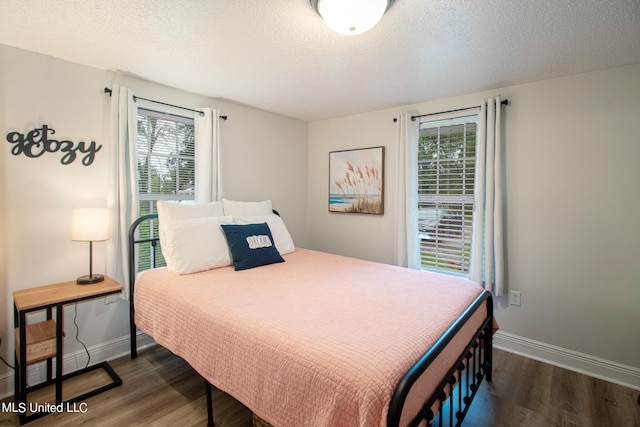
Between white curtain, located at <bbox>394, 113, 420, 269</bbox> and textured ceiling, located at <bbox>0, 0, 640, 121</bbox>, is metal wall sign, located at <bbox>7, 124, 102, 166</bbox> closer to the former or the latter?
textured ceiling, located at <bbox>0, 0, 640, 121</bbox>

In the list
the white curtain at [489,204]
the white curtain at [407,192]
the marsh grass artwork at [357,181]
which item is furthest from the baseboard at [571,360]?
the marsh grass artwork at [357,181]

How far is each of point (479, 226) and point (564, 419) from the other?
1412 millimetres

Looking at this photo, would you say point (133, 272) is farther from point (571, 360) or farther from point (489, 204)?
point (571, 360)

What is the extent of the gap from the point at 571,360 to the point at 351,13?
293 cm

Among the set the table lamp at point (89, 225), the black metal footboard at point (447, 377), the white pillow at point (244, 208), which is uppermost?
the white pillow at point (244, 208)

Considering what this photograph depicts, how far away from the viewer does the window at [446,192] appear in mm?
2904

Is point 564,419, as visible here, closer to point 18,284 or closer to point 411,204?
point 411,204

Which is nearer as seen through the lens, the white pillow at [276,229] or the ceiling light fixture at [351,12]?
the ceiling light fixture at [351,12]

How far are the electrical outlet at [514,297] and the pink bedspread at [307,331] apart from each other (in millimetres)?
878

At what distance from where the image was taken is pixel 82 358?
230 centimetres

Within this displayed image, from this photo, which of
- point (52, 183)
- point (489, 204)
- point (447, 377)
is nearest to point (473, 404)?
point (447, 377)

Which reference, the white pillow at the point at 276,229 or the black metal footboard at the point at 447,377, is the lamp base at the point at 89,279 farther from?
the black metal footboard at the point at 447,377

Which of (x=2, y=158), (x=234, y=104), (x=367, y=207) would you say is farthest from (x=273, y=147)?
(x=2, y=158)

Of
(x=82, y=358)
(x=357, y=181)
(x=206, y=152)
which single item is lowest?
(x=82, y=358)
